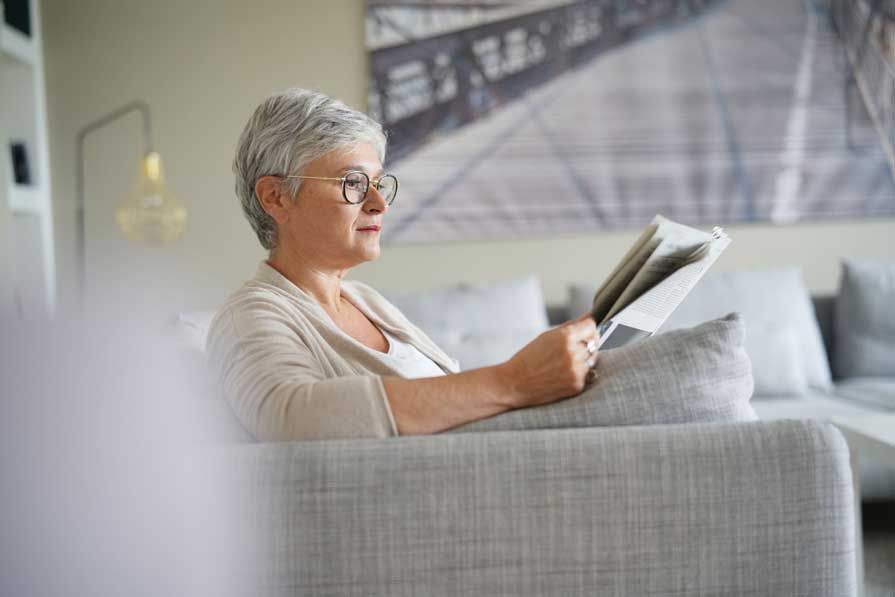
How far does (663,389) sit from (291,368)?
1.54 feet

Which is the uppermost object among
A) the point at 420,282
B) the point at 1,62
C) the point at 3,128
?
the point at 1,62

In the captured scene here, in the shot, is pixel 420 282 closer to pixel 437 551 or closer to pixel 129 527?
pixel 437 551

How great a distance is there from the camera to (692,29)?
13.1 ft

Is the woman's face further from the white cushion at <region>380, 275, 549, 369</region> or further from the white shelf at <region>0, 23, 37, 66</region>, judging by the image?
the white shelf at <region>0, 23, 37, 66</region>

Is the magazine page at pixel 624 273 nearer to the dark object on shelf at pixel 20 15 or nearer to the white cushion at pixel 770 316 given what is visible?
the white cushion at pixel 770 316

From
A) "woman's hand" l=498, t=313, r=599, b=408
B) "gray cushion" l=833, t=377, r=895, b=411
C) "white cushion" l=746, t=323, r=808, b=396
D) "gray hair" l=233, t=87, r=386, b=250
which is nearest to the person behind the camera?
"woman's hand" l=498, t=313, r=599, b=408

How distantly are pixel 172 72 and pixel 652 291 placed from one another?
311cm

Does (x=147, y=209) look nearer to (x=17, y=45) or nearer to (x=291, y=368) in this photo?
(x=17, y=45)

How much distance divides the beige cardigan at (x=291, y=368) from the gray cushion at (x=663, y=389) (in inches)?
5.3

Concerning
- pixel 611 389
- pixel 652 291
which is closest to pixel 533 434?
pixel 611 389

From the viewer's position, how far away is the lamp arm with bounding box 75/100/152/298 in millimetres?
3719

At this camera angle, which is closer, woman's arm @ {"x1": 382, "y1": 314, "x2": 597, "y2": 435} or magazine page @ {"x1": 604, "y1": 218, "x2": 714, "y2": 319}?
woman's arm @ {"x1": 382, "y1": 314, "x2": 597, "y2": 435}

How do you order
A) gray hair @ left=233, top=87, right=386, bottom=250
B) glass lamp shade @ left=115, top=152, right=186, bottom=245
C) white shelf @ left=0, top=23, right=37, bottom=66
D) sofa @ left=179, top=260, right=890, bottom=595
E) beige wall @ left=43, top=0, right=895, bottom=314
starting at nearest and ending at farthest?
sofa @ left=179, top=260, right=890, bottom=595, gray hair @ left=233, top=87, right=386, bottom=250, white shelf @ left=0, top=23, right=37, bottom=66, glass lamp shade @ left=115, top=152, right=186, bottom=245, beige wall @ left=43, top=0, right=895, bottom=314

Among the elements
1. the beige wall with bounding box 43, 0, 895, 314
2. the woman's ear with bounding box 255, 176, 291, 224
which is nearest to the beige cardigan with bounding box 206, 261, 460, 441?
the woman's ear with bounding box 255, 176, 291, 224
